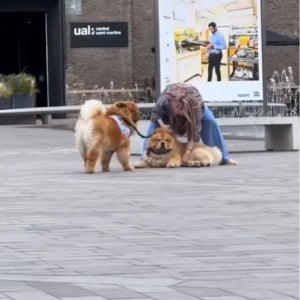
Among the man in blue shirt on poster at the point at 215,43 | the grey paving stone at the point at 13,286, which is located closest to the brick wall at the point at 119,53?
the man in blue shirt on poster at the point at 215,43

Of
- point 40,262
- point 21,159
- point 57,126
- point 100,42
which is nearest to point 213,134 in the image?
point 21,159

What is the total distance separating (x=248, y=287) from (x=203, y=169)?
8879mm

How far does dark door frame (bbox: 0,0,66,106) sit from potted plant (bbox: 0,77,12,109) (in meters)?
2.91

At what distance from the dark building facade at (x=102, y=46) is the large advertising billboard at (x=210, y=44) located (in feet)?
55.2

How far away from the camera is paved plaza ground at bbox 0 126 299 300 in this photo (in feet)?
24.0

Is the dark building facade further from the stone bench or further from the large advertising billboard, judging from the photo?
the large advertising billboard

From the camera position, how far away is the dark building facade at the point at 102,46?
36.6 meters

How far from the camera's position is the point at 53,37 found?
122 feet

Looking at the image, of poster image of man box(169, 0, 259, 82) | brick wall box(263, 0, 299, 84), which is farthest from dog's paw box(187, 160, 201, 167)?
brick wall box(263, 0, 299, 84)

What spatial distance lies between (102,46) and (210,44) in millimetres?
18277

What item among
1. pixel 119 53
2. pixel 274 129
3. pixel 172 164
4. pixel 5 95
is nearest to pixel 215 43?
pixel 274 129

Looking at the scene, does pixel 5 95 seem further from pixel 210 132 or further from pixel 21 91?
pixel 210 132

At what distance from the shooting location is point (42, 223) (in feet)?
34.6

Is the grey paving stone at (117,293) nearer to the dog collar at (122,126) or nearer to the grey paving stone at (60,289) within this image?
the grey paving stone at (60,289)
